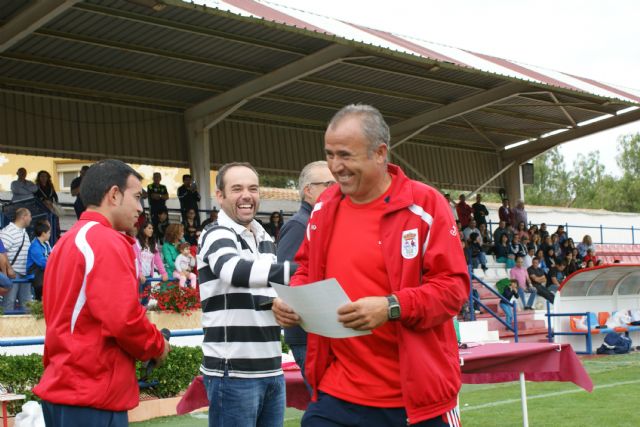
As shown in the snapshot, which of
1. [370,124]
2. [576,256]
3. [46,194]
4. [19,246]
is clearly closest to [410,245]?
[370,124]

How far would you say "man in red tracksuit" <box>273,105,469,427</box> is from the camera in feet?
12.0

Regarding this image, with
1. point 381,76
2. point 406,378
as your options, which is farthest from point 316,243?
point 381,76

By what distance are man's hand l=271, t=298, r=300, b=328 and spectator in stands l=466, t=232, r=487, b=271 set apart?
22548mm

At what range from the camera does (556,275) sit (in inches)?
1119

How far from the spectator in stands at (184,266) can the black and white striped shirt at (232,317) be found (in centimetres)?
1193

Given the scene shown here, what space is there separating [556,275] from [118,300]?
1005 inches

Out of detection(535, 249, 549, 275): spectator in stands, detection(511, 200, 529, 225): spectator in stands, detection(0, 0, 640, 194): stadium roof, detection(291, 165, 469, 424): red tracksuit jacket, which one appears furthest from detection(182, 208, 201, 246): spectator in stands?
detection(291, 165, 469, 424): red tracksuit jacket

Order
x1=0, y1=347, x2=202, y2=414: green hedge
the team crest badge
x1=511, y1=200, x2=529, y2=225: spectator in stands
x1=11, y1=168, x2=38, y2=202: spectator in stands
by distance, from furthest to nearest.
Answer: x1=511, y1=200, x2=529, y2=225: spectator in stands < x1=11, y1=168, x2=38, y2=202: spectator in stands < x1=0, y1=347, x2=202, y2=414: green hedge < the team crest badge

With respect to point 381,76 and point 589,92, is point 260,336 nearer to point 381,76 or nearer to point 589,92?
point 381,76

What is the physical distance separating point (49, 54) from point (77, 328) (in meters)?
16.6

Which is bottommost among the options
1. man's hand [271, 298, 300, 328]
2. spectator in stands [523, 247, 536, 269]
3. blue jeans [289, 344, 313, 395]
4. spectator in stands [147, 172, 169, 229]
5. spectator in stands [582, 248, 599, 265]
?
spectator in stands [582, 248, 599, 265]

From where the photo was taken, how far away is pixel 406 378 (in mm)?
3674

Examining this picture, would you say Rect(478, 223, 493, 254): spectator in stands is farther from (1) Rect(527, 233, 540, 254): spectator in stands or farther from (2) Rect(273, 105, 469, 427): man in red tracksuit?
(2) Rect(273, 105, 469, 427): man in red tracksuit

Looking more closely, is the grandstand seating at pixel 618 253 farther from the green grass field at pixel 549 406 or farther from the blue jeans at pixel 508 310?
the green grass field at pixel 549 406
